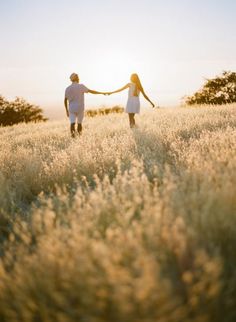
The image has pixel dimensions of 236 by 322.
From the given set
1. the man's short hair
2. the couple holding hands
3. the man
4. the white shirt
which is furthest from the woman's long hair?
the man's short hair

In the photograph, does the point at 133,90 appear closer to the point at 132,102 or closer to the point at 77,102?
the point at 132,102

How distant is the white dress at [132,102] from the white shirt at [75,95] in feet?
4.82

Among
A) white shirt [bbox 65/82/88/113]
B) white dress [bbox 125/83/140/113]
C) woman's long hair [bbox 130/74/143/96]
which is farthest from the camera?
woman's long hair [bbox 130/74/143/96]

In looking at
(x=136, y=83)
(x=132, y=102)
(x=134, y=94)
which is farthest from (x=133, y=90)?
(x=132, y=102)

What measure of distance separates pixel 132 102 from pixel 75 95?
183 centimetres

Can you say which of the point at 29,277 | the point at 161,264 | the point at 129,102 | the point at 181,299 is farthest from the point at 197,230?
the point at 129,102

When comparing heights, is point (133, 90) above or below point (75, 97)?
above

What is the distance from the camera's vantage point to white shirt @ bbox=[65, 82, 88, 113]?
11.5 meters

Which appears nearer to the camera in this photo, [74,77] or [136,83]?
[74,77]

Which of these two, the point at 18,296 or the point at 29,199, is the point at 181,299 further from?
the point at 29,199

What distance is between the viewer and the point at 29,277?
249 centimetres

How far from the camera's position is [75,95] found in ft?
37.8

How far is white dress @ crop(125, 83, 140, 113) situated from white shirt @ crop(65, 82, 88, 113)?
57.8 inches

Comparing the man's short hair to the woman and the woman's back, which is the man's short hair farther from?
the woman's back
